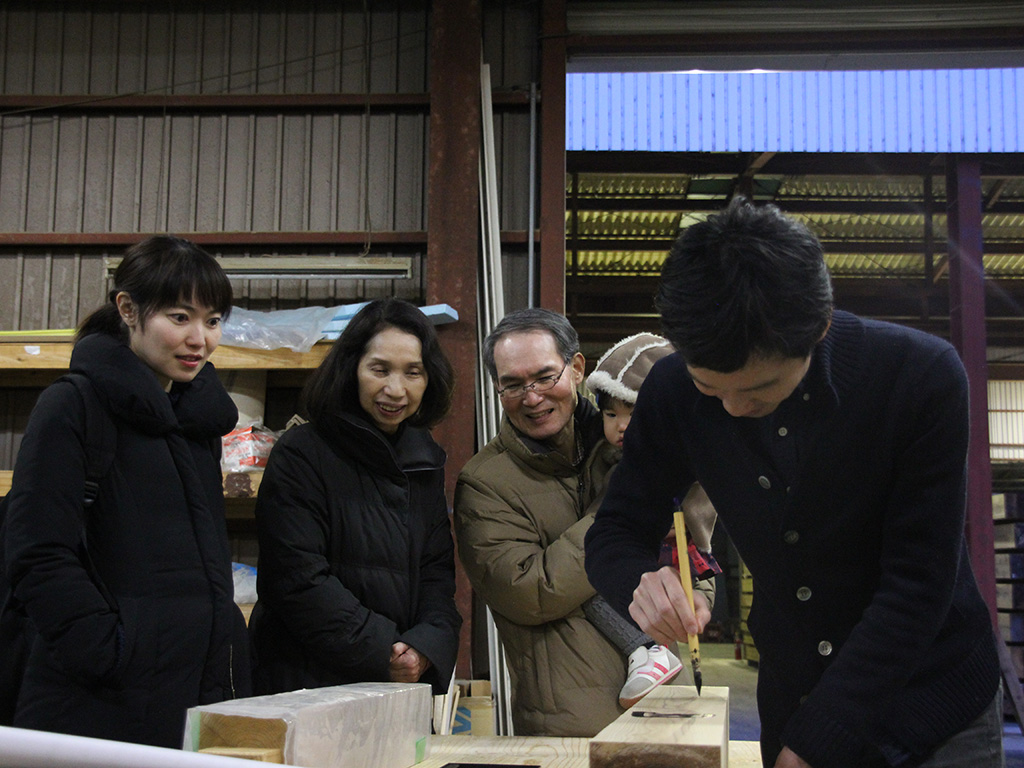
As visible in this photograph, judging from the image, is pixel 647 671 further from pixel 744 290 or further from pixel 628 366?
pixel 744 290

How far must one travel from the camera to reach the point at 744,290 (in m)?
1.07

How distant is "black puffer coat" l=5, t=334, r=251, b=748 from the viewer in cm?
168

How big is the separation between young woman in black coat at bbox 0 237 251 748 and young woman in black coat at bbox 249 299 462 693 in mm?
130

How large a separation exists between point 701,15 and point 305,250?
2175 mm

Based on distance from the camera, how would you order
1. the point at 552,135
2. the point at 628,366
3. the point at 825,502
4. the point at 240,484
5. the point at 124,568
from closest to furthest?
1. the point at 825,502
2. the point at 124,568
3. the point at 628,366
4. the point at 240,484
5. the point at 552,135

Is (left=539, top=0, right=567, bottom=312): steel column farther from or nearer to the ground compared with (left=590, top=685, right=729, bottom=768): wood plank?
farther from the ground

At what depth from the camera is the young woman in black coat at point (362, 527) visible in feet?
6.59

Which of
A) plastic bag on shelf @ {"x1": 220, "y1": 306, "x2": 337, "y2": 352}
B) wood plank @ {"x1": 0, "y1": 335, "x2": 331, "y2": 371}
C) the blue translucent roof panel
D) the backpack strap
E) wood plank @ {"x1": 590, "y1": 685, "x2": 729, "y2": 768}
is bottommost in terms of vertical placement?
wood plank @ {"x1": 590, "y1": 685, "x2": 729, "y2": 768}

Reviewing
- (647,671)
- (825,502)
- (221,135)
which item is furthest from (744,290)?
(221,135)

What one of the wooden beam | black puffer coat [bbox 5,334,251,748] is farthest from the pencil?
the wooden beam

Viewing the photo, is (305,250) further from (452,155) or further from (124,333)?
(124,333)

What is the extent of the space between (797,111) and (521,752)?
17.7 feet

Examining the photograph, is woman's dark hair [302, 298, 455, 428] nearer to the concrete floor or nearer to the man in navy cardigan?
the man in navy cardigan

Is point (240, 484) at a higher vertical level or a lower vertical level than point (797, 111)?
lower
